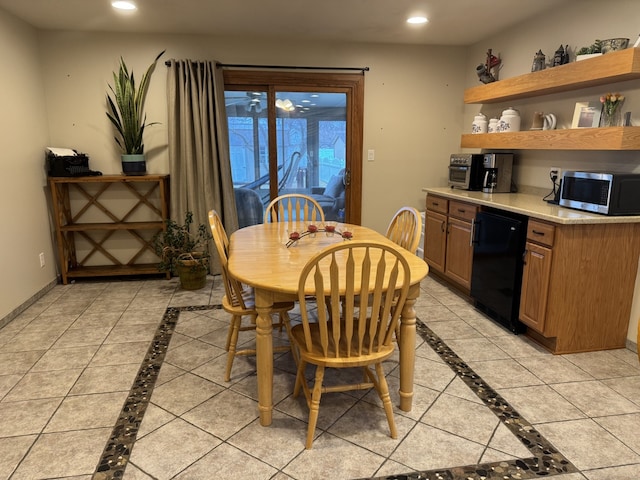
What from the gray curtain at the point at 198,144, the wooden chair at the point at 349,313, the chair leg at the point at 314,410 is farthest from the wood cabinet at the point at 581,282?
the gray curtain at the point at 198,144

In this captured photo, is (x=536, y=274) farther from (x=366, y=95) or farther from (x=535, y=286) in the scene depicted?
(x=366, y=95)

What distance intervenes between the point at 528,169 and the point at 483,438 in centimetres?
261

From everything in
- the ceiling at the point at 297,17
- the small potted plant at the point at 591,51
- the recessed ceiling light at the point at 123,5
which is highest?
the ceiling at the point at 297,17

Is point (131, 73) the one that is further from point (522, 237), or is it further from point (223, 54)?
point (522, 237)

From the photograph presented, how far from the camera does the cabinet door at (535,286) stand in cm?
271

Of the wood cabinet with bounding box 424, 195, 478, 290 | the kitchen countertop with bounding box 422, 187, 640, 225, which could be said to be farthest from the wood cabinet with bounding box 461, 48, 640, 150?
the wood cabinet with bounding box 424, 195, 478, 290

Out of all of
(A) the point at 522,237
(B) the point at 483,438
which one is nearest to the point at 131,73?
(A) the point at 522,237

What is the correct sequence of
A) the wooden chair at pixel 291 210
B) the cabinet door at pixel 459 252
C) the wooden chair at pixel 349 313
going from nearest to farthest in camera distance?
the wooden chair at pixel 349 313
the wooden chair at pixel 291 210
the cabinet door at pixel 459 252

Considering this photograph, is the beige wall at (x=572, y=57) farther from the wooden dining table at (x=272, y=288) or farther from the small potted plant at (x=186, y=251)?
the small potted plant at (x=186, y=251)

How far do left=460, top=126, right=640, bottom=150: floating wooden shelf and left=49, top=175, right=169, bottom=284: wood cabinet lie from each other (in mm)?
3025

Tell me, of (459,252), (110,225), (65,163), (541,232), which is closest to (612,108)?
(541,232)

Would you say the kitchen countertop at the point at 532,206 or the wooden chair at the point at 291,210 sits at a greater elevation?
the kitchen countertop at the point at 532,206

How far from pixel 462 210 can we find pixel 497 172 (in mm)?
538

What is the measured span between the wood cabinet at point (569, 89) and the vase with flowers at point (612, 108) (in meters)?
0.11
